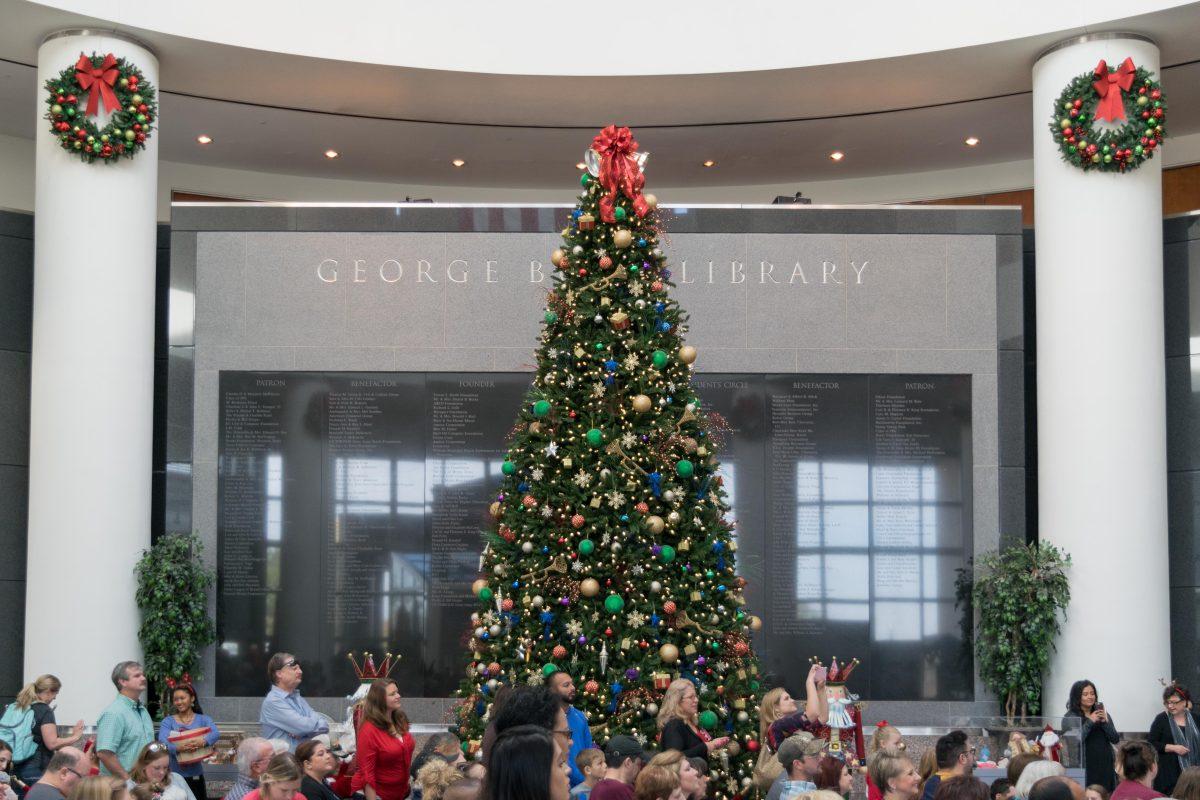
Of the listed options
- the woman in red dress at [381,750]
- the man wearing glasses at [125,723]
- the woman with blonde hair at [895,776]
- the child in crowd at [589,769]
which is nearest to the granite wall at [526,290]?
the man wearing glasses at [125,723]


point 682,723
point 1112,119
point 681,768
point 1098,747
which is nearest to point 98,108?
point 682,723

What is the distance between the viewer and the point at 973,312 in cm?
1398

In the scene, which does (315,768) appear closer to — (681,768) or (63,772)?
(63,772)

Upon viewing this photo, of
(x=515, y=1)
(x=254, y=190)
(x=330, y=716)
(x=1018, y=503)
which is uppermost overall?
(x=515, y=1)

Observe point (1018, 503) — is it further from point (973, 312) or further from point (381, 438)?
point (381, 438)

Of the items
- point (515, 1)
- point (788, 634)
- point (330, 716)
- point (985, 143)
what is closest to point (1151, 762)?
point (788, 634)

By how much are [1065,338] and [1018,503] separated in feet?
5.20

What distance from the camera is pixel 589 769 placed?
7.52 meters

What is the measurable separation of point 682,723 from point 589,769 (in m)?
1.27

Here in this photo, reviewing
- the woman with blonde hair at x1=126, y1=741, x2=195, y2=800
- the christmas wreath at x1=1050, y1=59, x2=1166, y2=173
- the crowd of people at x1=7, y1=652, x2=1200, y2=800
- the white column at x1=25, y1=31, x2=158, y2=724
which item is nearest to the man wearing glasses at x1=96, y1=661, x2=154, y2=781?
the crowd of people at x1=7, y1=652, x2=1200, y2=800

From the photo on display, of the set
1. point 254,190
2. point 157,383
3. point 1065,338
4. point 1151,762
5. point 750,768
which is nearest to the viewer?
point 1151,762

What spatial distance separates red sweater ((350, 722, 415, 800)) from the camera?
328 inches

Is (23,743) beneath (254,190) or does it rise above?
beneath

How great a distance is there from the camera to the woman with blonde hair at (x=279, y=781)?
20.5 ft
